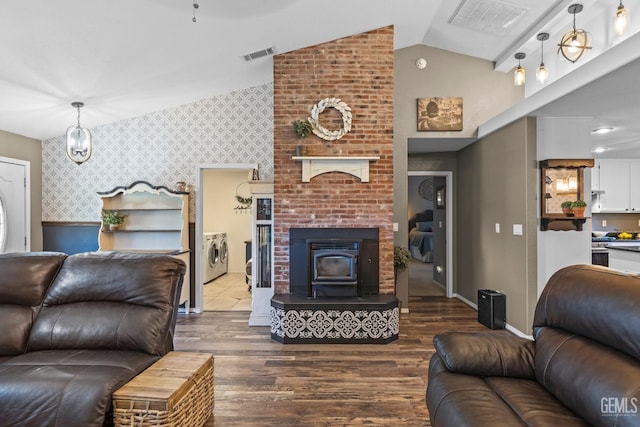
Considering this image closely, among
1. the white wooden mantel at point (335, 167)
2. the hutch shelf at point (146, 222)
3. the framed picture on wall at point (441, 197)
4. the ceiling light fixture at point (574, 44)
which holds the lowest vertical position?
the hutch shelf at point (146, 222)

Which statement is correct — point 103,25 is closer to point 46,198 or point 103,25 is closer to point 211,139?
point 211,139

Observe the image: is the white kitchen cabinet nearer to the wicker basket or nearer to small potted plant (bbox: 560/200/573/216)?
small potted plant (bbox: 560/200/573/216)

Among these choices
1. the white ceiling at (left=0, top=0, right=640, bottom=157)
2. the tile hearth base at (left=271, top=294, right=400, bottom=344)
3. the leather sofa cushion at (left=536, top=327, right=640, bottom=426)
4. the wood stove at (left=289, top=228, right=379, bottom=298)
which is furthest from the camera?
the wood stove at (left=289, top=228, right=379, bottom=298)

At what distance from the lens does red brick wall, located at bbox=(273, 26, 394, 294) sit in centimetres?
418

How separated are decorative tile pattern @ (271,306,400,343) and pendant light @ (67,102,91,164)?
3.02 m

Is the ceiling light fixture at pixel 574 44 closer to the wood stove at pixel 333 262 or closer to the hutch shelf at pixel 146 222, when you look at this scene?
the wood stove at pixel 333 262

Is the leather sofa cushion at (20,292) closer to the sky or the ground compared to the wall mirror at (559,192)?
closer to the ground

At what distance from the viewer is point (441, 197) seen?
245 inches

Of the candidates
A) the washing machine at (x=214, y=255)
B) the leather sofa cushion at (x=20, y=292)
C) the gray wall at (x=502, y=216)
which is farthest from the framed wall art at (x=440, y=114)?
the leather sofa cushion at (x=20, y=292)

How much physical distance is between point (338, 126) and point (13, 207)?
4.39 metres

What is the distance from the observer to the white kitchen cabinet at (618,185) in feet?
20.8

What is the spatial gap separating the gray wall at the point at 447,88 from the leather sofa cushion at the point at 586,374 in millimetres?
3064

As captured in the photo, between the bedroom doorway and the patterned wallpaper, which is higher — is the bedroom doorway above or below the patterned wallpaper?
below

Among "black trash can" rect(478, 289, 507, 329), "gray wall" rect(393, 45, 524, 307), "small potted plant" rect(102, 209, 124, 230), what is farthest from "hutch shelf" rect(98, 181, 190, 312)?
"black trash can" rect(478, 289, 507, 329)
